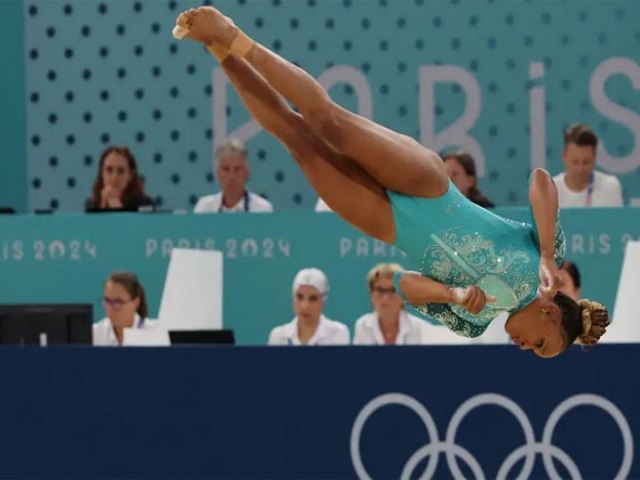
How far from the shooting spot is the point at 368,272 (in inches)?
372

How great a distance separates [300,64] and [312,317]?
3337 millimetres

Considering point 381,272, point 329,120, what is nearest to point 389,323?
point 381,272

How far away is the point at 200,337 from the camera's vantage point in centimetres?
816

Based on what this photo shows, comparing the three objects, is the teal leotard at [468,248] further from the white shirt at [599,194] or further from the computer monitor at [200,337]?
the white shirt at [599,194]

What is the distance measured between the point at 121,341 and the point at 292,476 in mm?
2225

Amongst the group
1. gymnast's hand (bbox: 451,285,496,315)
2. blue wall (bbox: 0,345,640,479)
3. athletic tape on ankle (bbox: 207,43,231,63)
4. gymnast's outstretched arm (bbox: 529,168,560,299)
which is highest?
athletic tape on ankle (bbox: 207,43,231,63)

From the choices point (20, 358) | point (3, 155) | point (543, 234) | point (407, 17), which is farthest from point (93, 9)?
point (543, 234)

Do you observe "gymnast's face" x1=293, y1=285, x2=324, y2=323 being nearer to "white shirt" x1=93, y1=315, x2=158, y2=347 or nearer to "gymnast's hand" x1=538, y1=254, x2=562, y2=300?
"white shirt" x1=93, y1=315, x2=158, y2=347

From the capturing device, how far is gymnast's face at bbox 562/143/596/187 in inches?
376

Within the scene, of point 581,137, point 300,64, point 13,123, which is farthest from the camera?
point 13,123

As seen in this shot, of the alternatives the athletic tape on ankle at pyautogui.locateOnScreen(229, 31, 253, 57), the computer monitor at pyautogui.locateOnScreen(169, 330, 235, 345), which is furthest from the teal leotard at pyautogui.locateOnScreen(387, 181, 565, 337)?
the computer monitor at pyautogui.locateOnScreen(169, 330, 235, 345)

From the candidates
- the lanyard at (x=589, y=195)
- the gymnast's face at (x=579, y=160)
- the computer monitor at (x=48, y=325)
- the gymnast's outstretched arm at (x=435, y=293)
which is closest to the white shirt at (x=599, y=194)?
the lanyard at (x=589, y=195)

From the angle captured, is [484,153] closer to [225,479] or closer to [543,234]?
[225,479]

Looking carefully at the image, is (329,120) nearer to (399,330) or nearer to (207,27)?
(207,27)
